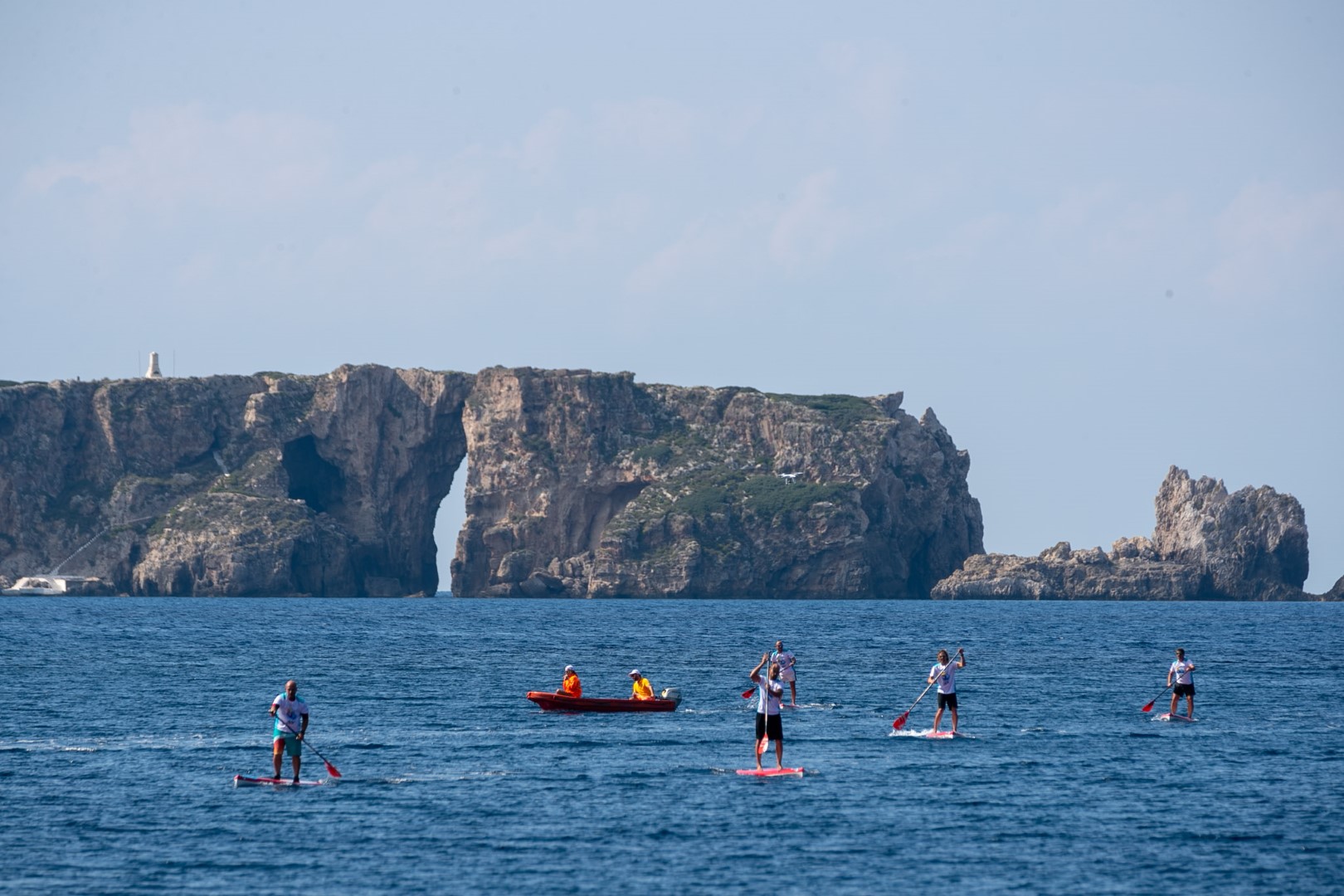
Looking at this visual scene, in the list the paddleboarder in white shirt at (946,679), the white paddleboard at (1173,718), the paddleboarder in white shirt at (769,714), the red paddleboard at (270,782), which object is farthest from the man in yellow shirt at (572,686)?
the white paddleboard at (1173,718)

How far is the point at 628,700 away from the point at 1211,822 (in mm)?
24468

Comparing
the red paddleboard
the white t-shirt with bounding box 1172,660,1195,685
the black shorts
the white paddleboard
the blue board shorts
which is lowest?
the red paddleboard

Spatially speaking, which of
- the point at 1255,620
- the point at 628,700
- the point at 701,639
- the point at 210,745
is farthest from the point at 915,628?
the point at 210,745

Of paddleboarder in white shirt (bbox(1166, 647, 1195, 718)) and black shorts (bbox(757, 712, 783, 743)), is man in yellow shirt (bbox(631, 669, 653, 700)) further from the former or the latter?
paddleboarder in white shirt (bbox(1166, 647, 1195, 718))

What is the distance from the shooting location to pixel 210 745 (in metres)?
45.1

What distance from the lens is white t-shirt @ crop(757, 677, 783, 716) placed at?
39594 mm

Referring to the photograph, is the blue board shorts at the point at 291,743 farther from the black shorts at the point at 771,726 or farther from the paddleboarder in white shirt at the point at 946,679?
the paddleboarder in white shirt at the point at 946,679

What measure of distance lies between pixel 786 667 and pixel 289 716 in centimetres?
2203

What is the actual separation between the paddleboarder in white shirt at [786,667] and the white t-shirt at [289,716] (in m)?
18.3

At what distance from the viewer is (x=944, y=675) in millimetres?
46188

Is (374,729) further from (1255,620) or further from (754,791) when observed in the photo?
(1255,620)

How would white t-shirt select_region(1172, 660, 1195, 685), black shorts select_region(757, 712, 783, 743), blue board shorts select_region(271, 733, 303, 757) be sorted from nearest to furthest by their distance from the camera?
blue board shorts select_region(271, 733, 303, 757) < black shorts select_region(757, 712, 783, 743) < white t-shirt select_region(1172, 660, 1195, 685)

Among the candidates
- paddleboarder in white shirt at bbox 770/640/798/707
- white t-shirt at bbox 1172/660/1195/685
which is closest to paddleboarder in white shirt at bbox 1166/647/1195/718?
white t-shirt at bbox 1172/660/1195/685

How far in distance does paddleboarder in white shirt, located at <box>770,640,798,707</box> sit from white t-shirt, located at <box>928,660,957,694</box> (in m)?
6.49
